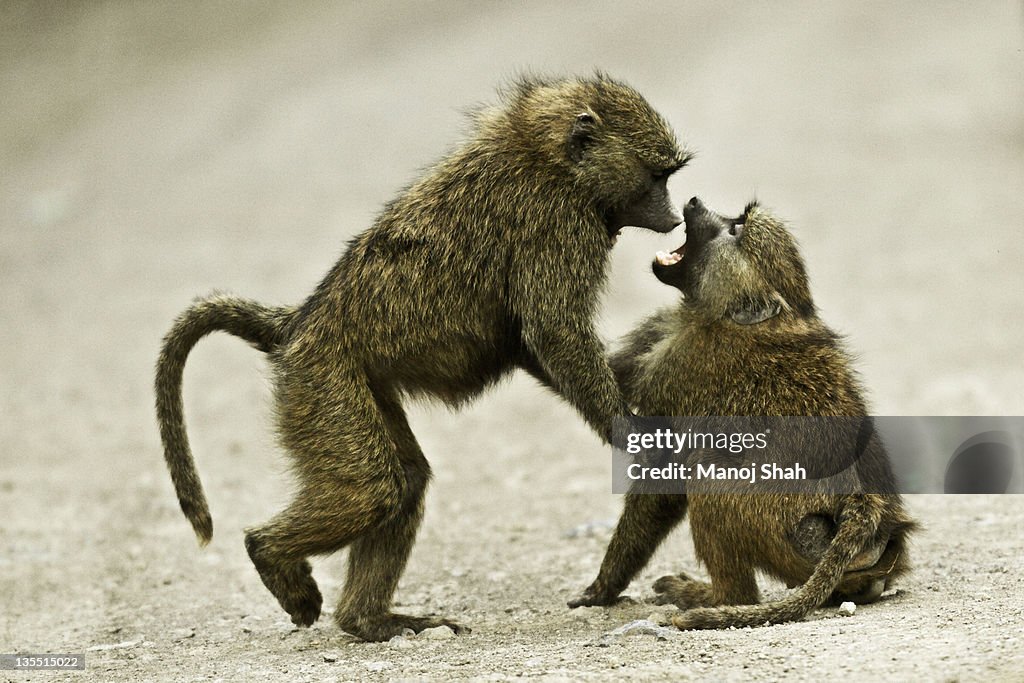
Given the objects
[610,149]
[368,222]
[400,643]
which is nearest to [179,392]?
[400,643]

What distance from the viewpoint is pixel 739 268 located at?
5504 mm

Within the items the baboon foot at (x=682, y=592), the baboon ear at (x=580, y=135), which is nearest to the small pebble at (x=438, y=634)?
the baboon foot at (x=682, y=592)

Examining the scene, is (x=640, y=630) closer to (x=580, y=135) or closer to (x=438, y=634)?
(x=438, y=634)

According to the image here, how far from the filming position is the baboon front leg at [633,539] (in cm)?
560

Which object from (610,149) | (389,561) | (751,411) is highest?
(610,149)

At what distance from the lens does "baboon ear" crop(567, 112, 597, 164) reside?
5590 millimetres

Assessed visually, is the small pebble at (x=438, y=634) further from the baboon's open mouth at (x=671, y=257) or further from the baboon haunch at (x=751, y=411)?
the baboon's open mouth at (x=671, y=257)

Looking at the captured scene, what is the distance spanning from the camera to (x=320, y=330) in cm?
555

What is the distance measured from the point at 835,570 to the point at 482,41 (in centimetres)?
1651

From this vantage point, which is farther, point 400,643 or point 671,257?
point 671,257

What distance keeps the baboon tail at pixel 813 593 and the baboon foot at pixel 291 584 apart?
5.07ft

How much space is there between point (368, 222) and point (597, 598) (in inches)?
361

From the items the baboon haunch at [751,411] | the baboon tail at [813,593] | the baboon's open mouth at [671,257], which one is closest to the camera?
the baboon tail at [813,593]

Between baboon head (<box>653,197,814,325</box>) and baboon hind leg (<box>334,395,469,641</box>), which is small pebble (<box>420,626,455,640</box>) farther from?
baboon head (<box>653,197,814,325</box>)
